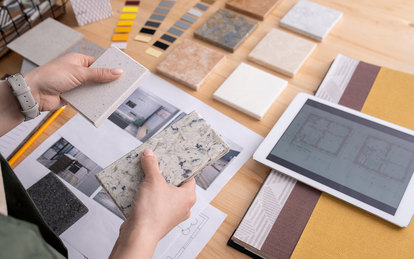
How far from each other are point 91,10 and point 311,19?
0.72 meters

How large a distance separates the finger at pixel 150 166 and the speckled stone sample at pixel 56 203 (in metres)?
0.22

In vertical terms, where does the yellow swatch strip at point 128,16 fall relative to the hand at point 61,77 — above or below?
above

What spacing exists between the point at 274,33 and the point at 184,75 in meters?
0.31

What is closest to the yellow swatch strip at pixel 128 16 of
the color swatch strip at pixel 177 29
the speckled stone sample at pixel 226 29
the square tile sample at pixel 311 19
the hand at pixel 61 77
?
the color swatch strip at pixel 177 29

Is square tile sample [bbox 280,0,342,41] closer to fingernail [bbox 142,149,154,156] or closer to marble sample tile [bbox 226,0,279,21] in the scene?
marble sample tile [bbox 226,0,279,21]

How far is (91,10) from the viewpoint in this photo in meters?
1.13

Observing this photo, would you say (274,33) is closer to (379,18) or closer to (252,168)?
(379,18)

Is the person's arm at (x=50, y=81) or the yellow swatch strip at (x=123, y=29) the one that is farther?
the yellow swatch strip at (x=123, y=29)

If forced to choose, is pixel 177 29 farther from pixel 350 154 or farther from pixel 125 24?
pixel 350 154

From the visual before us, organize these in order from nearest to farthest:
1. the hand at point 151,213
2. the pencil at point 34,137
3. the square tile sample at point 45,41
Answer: the hand at point 151,213
the pencil at point 34,137
the square tile sample at point 45,41

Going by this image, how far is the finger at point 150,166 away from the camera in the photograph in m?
0.61

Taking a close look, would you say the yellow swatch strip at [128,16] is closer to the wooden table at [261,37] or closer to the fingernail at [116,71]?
the wooden table at [261,37]

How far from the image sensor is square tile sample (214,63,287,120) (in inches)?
34.0

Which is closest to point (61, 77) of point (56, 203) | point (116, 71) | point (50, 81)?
point (50, 81)
